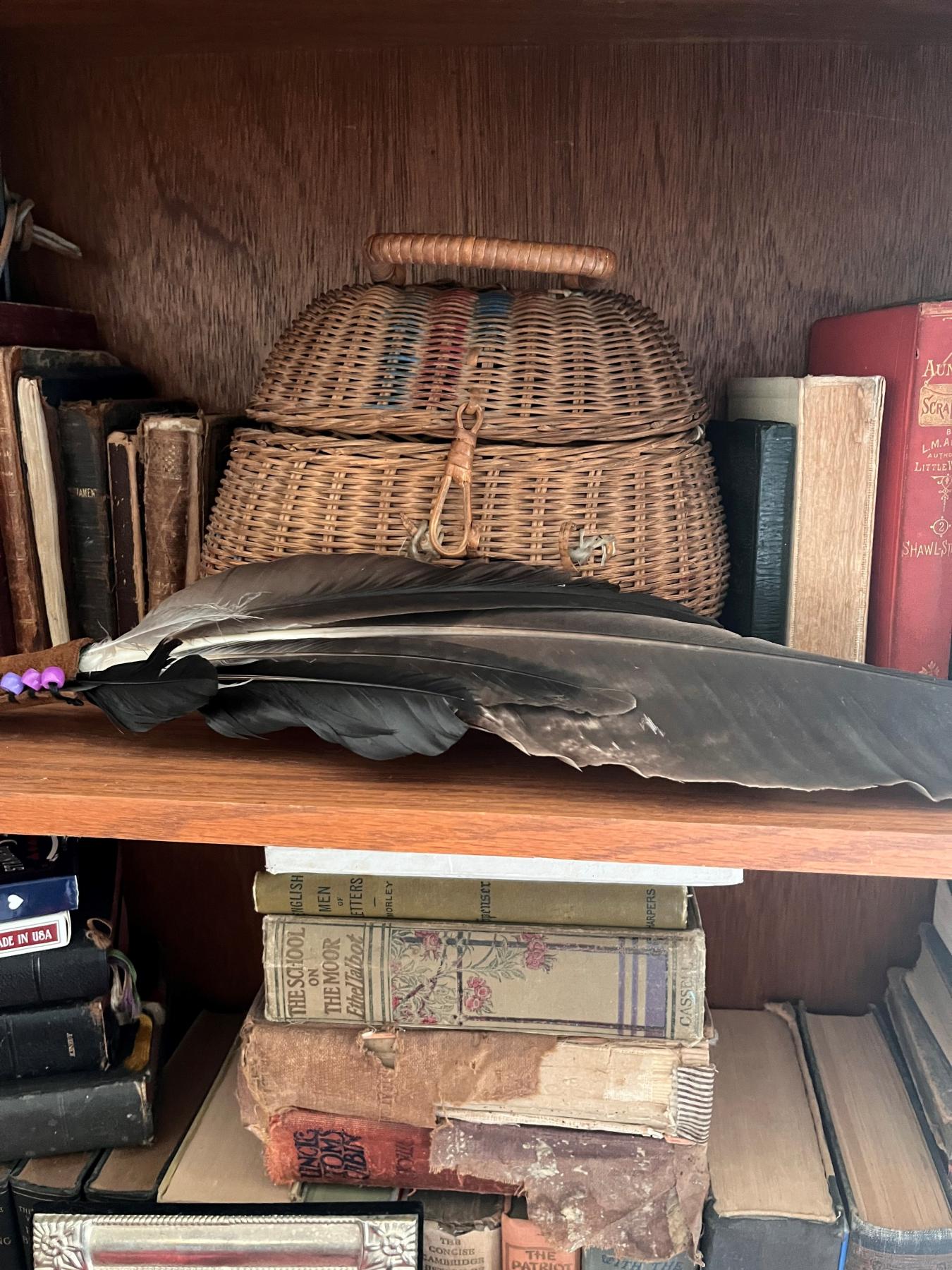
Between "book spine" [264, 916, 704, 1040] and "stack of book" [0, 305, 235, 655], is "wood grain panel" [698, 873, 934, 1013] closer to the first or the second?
"book spine" [264, 916, 704, 1040]

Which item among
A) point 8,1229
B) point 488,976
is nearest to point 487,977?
point 488,976

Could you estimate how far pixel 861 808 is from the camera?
0.57 metres

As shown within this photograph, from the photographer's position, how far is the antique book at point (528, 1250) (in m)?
0.76

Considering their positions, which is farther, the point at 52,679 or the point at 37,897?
the point at 37,897

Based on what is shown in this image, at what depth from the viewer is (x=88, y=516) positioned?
796mm

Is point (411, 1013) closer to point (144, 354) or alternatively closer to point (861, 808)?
point (861, 808)

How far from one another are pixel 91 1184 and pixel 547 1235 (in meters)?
0.36

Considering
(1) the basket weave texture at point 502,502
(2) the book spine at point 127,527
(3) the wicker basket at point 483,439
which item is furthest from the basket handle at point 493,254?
(2) the book spine at point 127,527

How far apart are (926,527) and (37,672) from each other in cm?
60

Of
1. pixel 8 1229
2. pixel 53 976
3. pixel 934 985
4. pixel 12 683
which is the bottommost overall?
pixel 8 1229

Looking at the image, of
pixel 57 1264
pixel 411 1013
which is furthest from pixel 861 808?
pixel 57 1264

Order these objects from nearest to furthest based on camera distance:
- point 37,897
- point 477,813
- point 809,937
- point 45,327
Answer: point 477,813 → point 37,897 → point 45,327 → point 809,937

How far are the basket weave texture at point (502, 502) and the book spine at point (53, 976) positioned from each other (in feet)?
1.09

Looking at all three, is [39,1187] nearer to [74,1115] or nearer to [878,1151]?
[74,1115]
